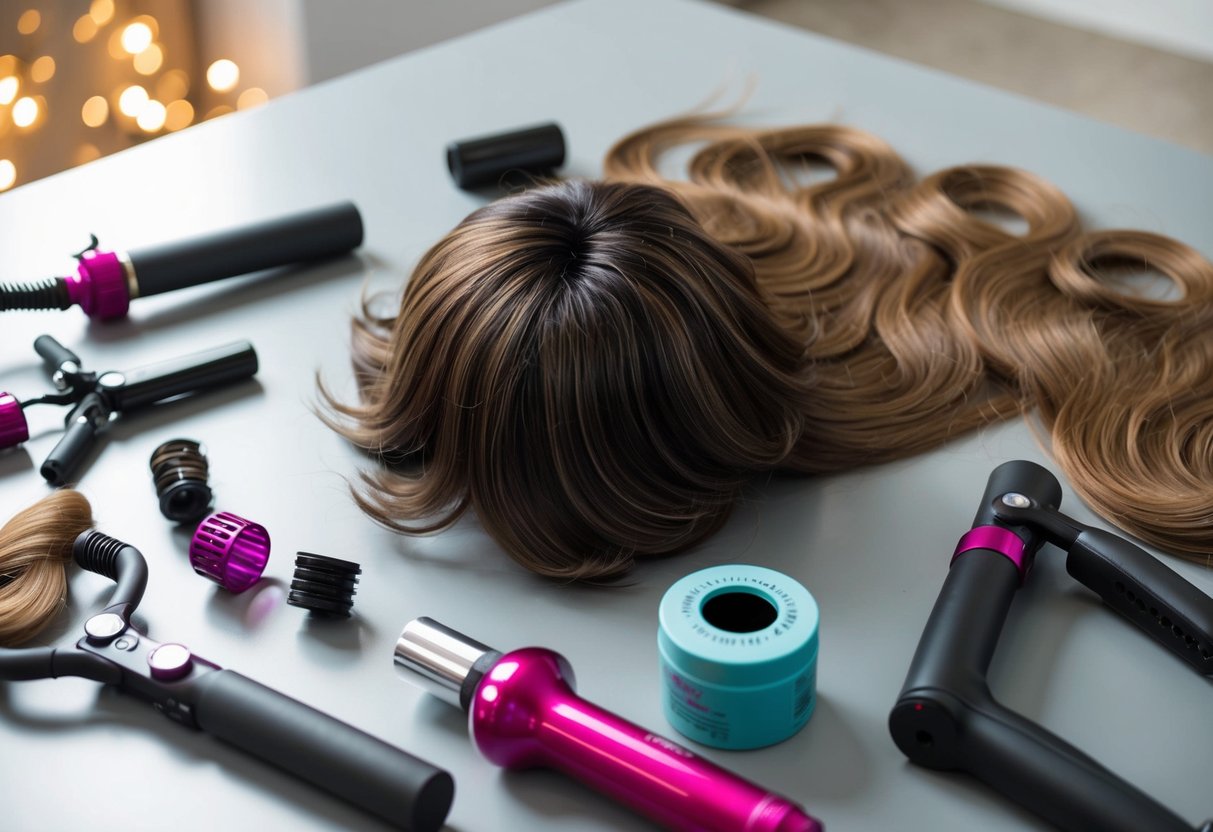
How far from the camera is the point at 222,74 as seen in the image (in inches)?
101

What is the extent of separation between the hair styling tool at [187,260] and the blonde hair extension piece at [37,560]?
0.95 feet

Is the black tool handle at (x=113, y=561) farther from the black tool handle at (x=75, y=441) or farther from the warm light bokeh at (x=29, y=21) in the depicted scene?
the warm light bokeh at (x=29, y=21)

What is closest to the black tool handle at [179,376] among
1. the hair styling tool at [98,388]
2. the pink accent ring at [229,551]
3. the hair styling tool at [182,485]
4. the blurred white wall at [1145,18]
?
the hair styling tool at [98,388]

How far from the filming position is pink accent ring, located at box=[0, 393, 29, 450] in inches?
41.9

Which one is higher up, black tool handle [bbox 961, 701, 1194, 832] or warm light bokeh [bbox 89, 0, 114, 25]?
black tool handle [bbox 961, 701, 1194, 832]

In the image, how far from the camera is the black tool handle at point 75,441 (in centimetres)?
103

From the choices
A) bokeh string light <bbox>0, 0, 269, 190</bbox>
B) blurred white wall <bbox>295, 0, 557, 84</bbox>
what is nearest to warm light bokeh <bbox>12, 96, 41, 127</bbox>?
bokeh string light <bbox>0, 0, 269, 190</bbox>

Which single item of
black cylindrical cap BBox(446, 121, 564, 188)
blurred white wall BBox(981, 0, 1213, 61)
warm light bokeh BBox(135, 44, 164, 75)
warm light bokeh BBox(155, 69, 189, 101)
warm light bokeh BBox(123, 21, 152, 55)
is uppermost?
black cylindrical cap BBox(446, 121, 564, 188)

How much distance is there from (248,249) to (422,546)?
0.46m

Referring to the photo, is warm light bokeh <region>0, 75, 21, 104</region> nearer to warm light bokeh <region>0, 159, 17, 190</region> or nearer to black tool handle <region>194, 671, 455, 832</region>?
warm light bokeh <region>0, 159, 17, 190</region>

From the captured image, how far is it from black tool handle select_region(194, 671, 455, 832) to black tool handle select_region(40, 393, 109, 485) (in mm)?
299

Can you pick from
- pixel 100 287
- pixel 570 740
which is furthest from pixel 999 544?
pixel 100 287

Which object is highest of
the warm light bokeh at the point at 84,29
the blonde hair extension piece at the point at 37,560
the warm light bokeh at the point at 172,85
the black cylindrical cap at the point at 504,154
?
the black cylindrical cap at the point at 504,154

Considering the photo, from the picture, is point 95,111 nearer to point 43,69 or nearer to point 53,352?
point 43,69
